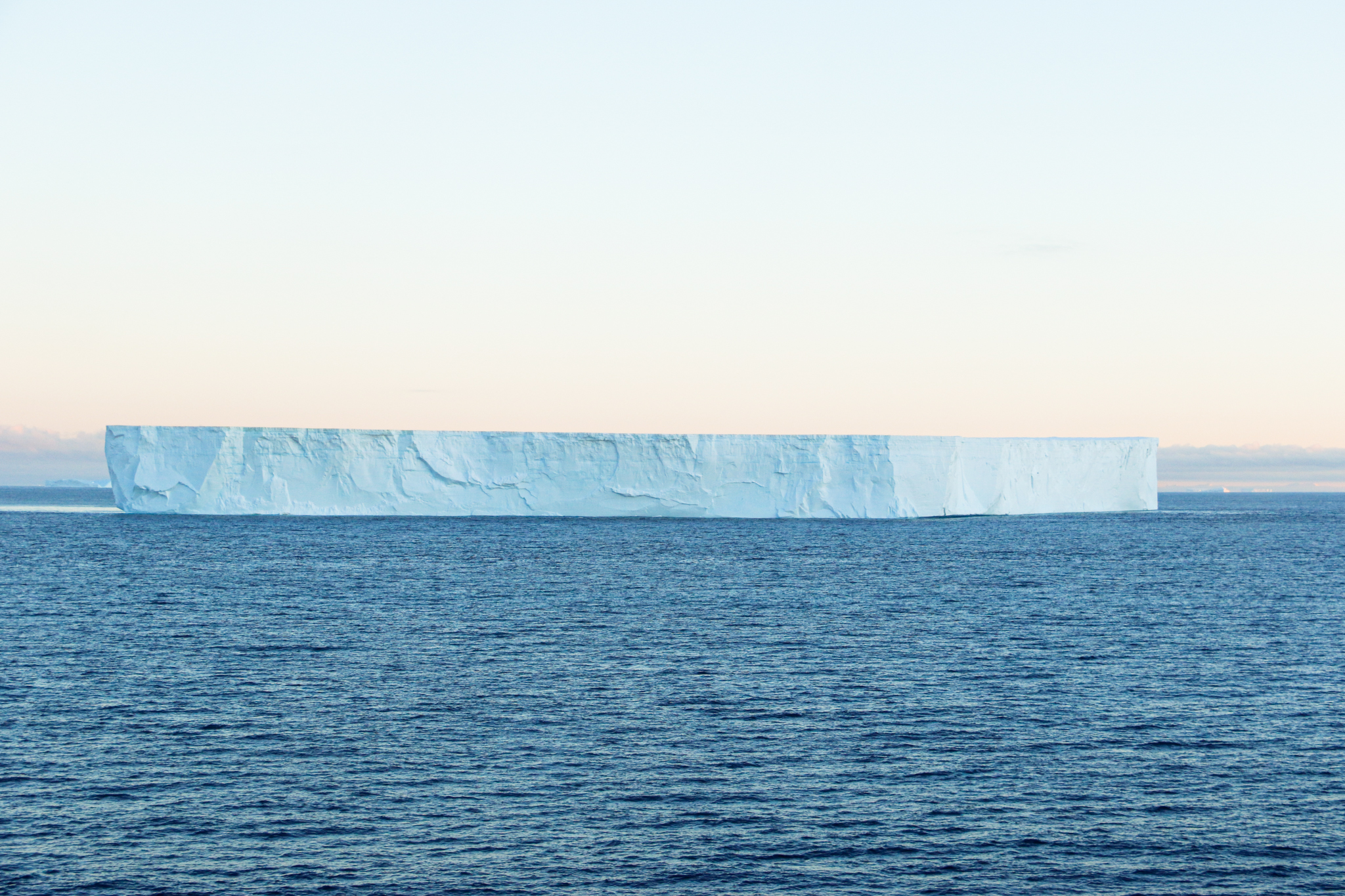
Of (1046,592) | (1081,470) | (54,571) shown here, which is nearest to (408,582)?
(54,571)

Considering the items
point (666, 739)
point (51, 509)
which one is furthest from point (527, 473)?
point (51, 509)

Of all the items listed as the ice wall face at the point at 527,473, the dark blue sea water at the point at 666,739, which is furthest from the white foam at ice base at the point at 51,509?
the dark blue sea water at the point at 666,739

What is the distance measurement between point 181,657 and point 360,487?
2319 cm

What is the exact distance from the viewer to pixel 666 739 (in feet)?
32.0

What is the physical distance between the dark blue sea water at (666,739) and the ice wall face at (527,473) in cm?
1439

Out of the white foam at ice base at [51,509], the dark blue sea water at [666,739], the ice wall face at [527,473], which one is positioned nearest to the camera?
the dark blue sea water at [666,739]

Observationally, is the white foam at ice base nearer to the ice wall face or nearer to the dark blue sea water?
the ice wall face

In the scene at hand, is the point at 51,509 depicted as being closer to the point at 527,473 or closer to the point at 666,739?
the point at 527,473

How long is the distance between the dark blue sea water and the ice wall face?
14385mm

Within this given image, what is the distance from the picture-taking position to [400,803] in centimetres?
793

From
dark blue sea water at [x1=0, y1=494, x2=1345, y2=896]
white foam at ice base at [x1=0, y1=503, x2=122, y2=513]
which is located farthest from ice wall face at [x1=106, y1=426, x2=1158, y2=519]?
white foam at ice base at [x1=0, y1=503, x2=122, y2=513]

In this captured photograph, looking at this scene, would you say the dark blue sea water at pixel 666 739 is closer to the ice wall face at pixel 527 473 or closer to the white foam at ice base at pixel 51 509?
the ice wall face at pixel 527 473

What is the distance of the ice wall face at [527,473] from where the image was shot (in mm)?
35750

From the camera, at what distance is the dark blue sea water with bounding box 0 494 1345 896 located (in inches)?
271
